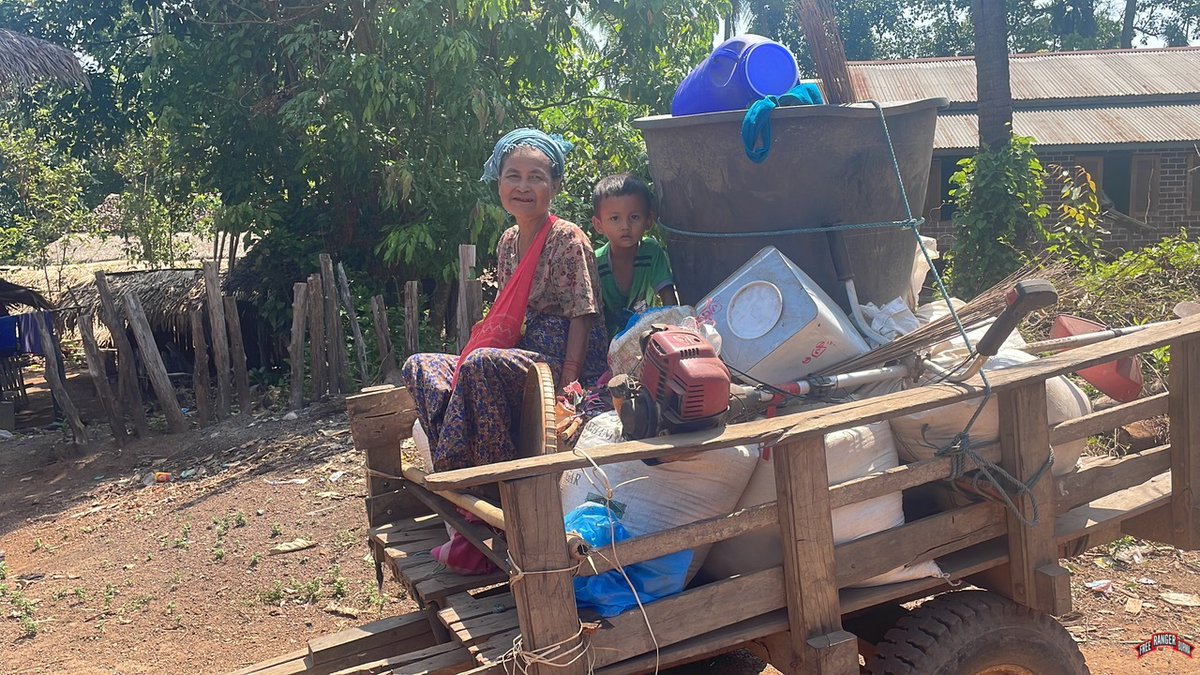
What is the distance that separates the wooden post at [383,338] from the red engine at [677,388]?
5.68 metres

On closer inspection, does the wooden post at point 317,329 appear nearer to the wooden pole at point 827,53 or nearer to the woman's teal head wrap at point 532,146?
the woman's teal head wrap at point 532,146

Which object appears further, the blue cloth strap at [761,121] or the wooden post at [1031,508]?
the blue cloth strap at [761,121]

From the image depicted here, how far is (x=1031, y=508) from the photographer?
7.75 feet

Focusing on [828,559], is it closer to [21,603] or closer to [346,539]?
[346,539]

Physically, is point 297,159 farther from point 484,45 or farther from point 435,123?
point 484,45

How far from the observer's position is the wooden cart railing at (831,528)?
6.08 feet

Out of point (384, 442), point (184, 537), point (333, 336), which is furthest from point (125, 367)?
point (384, 442)

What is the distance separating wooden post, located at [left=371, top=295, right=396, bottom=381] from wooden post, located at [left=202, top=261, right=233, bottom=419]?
3.92 feet

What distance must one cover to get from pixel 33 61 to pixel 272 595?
6995 mm

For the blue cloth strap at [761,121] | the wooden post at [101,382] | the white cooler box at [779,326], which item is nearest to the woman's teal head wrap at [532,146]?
the blue cloth strap at [761,121]

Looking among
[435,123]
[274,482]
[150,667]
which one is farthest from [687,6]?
[150,667]

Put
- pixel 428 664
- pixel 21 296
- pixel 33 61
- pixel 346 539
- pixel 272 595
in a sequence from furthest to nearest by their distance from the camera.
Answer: pixel 21 296 → pixel 33 61 → pixel 346 539 → pixel 272 595 → pixel 428 664

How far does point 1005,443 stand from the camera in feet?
7.74

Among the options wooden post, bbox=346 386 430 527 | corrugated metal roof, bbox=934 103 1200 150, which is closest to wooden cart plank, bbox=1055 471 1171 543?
wooden post, bbox=346 386 430 527
